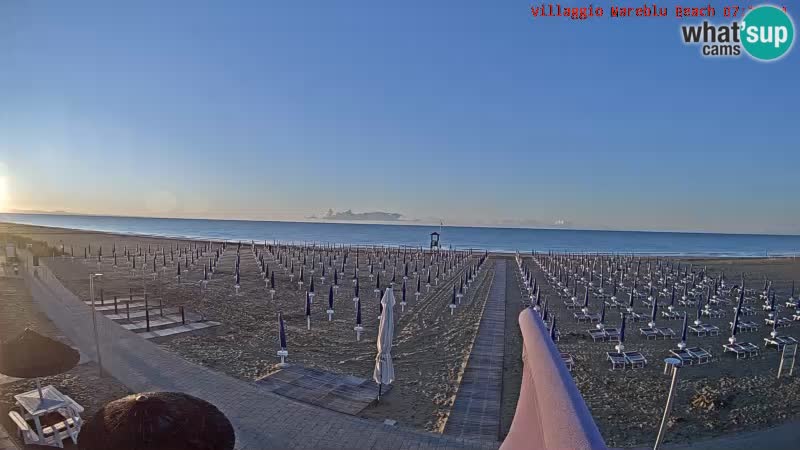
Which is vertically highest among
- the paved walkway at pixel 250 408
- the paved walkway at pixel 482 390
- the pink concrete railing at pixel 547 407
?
the pink concrete railing at pixel 547 407

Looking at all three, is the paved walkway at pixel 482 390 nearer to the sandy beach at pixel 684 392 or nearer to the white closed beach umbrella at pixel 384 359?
the white closed beach umbrella at pixel 384 359

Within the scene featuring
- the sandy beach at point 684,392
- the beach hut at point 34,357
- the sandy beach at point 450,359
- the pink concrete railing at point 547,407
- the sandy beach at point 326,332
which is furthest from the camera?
the sandy beach at point 326,332

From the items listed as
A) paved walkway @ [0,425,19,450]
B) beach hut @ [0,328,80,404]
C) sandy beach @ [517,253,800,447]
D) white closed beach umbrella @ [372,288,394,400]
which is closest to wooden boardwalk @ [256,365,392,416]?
white closed beach umbrella @ [372,288,394,400]

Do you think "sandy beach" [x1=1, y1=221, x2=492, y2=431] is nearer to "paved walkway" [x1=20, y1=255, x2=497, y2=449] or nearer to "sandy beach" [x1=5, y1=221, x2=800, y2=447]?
"sandy beach" [x1=5, y1=221, x2=800, y2=447]

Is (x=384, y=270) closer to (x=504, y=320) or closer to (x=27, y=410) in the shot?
(x=504, y=320)

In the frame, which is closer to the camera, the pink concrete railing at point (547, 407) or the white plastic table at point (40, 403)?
the pink concrete railing at point (547, 407)

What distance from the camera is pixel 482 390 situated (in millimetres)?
10781

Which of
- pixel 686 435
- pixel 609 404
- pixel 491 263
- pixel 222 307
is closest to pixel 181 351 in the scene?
pixel 222 307

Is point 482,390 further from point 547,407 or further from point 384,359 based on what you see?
point 547,407

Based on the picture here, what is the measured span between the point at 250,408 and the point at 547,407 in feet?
29.2

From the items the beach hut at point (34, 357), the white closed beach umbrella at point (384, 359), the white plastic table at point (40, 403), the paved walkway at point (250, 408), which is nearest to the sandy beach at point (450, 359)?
the white closed beach umbrella at point (384, 359)

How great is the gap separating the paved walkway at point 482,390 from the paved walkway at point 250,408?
0.59 metres

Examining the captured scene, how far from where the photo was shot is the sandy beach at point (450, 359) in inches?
377

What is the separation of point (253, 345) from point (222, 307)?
22.7 ft
